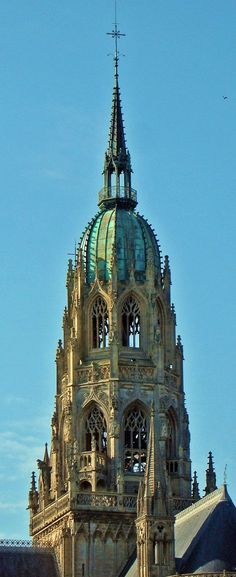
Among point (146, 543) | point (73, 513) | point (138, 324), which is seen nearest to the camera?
point (146, 543)

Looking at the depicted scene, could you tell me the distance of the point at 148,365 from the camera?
102m

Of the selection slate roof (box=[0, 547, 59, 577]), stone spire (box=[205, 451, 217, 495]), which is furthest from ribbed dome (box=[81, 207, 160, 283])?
slate roof (box=[0, 547, 59, 577])

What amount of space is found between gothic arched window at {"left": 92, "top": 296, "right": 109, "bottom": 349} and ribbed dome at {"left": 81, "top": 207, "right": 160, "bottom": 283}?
1.59 m

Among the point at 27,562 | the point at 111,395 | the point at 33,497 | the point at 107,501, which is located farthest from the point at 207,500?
the point at 33,497

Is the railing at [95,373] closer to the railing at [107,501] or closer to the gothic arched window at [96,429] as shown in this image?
the gothic arched window at [96,429]

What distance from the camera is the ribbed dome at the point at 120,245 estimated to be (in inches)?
4107

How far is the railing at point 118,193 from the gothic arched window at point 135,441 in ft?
43.3

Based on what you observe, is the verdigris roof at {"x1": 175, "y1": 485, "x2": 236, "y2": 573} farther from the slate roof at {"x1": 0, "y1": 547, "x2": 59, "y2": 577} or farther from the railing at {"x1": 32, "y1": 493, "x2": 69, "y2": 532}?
the slate roof at {"x1": 0, "y1": 547, "x2": 59, "y2": 577}

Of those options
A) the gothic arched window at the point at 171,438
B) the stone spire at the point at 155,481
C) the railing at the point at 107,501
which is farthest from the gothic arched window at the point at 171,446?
the stone spire at the point at 155,481

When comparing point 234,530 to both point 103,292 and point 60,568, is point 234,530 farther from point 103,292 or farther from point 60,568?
point 103,292

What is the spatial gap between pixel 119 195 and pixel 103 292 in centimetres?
668

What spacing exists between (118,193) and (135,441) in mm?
15245

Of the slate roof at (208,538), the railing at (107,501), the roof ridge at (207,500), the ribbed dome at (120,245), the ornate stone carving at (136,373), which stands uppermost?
the ribbed dome at (120,245)

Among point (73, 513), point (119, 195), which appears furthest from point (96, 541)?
point (119, 195)
